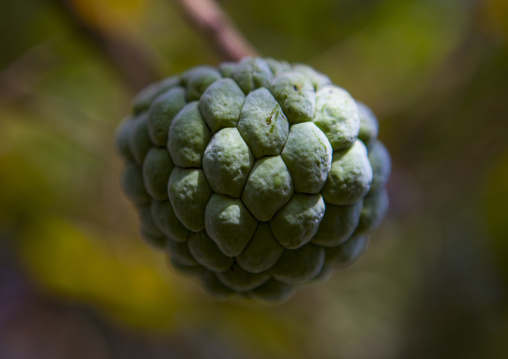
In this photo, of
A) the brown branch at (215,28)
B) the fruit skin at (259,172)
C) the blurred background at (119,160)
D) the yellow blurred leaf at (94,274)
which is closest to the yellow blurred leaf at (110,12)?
the blurred background at (119,160)

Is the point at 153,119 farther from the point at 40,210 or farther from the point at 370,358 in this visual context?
the point at 370,358

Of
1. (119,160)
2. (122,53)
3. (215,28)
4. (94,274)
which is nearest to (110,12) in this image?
(122,53)

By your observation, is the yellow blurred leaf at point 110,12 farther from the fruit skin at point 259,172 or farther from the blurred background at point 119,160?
the fruit skin at point 259,172

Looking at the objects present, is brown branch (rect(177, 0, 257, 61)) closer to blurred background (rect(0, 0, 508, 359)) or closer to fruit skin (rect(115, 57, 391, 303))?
blurred background (rect(0, 0, 508, 359))

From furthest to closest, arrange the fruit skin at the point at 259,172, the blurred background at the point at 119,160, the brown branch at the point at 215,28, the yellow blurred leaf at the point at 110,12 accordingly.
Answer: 1. the blurred background at the point at 119,160
2. the yellow blurred leaf at the point at 110,12
3. the brown branch at the point at 215,28
4. the fruit skin at the point at 259,172

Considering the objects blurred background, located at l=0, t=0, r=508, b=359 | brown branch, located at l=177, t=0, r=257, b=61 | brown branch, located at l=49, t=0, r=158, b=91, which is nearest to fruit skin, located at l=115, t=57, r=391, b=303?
brown branch, located at l=177, t=0, r=257, b=61

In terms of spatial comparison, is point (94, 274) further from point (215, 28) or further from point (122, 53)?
point (215, 28)

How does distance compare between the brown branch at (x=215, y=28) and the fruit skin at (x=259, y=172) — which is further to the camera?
the brown branch at (x=215, y=28)
